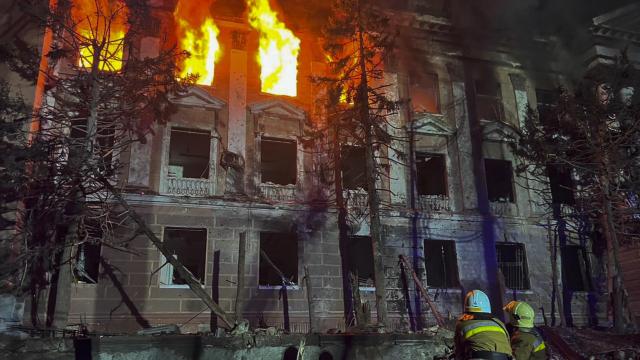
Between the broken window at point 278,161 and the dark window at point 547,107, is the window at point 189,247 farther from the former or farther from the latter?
the dark window at point 547,107

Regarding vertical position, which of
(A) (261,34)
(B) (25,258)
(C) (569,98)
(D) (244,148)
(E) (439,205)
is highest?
(A) (261,34)

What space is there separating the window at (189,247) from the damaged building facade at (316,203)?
9 centimetres

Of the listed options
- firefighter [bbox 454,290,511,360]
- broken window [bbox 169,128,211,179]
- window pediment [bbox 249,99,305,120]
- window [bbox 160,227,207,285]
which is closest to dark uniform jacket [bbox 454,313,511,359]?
firefighter [bbox 454,290,511,360]

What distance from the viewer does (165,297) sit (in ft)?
49.2

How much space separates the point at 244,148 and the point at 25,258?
786 centimetres

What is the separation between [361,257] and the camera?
18.6 m

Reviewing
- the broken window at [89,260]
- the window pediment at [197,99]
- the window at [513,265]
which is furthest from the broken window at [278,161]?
the window at [513,265]

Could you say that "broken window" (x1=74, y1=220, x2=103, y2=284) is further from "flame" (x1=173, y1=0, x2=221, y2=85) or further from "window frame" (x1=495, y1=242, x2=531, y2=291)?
"window frame" (x1=495, y1=242, x2=531, y2=291)

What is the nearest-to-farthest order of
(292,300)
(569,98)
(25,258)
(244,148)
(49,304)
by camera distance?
(25,258) < (49,304) < (292,300) < (244,148) < (569,98)

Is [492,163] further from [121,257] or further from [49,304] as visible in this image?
[49,304]

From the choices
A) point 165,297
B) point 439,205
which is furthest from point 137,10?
point 439,205

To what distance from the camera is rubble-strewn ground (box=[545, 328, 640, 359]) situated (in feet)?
40.5

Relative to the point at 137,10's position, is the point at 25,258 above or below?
below

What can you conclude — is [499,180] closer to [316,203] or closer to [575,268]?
[575,268]
